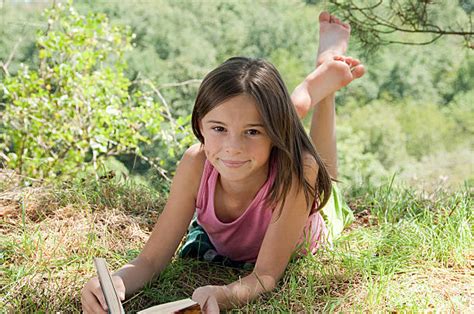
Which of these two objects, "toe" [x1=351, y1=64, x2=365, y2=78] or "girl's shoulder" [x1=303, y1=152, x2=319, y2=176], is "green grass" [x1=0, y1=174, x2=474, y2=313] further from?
"toe" [x1=351, y1=64, x2=365, y2=78]

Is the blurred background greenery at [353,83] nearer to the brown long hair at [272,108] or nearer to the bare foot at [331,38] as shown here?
the bare foot at [331,38]

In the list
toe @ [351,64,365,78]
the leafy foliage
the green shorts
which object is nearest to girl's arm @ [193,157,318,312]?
the green shorts

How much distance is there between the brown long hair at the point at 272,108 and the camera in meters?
1.65

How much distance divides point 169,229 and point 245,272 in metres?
0.25

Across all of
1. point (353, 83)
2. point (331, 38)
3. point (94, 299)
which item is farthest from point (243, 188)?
point (353, 83)

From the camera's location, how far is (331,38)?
8.62 ft

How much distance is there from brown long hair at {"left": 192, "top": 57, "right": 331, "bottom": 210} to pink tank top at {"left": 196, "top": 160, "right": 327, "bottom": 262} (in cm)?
8

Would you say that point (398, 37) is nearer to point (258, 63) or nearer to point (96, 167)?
point (96, 167)

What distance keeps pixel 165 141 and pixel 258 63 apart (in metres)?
2.47

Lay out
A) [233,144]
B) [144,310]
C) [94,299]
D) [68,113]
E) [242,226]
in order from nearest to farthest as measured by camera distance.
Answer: [144,310], [94,299], [233,144], [242,226], [68,113]

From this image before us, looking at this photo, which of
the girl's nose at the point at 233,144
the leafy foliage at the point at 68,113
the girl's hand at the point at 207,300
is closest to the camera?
the girl's hand at the point at 207,300

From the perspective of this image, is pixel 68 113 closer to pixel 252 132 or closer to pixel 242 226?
pixel 242 226

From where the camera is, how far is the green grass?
169 centimetres

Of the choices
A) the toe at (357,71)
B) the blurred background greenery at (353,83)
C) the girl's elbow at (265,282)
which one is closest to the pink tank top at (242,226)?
→ the girl's elbow at (265,282)
